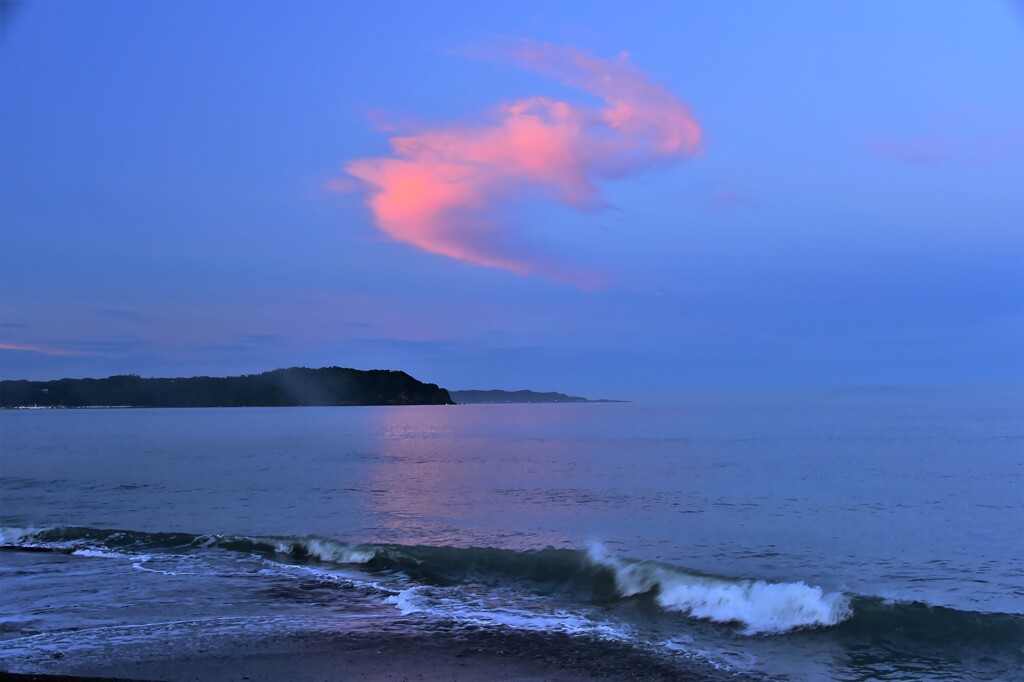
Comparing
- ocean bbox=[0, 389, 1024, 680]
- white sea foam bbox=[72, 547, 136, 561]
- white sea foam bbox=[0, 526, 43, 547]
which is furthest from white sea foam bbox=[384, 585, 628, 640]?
white sea foam bbox=[0, 526, 43, 547]

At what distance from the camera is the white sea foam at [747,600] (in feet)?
44.4

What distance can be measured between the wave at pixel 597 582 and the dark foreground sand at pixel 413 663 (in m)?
2.44

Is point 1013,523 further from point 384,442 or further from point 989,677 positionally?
point 384,442

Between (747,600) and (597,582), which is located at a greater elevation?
(747,600)

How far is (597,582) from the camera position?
660 inches

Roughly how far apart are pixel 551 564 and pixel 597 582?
199 cm

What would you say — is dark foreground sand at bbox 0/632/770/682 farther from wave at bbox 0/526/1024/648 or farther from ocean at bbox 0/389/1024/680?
wave at bbox 0/526/1024/648

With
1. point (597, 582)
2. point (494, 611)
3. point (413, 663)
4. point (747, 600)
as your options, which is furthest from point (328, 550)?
point (747, 600)

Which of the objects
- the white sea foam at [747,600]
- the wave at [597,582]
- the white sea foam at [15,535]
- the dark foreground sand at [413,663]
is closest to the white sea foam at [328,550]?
the wave at [597,582]

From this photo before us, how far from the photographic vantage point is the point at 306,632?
11.9 m

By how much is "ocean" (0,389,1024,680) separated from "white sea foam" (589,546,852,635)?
51mm

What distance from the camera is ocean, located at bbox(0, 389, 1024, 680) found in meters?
12.2

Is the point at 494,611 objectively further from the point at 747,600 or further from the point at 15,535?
the point at 15,535

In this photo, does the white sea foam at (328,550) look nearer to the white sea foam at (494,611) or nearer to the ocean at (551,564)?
the ocean at (551,564)
